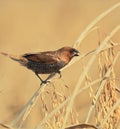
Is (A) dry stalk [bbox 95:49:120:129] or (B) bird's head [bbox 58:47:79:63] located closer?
(A) dry stalk [bbox 95:49:120:129]

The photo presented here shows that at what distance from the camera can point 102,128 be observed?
2283mm

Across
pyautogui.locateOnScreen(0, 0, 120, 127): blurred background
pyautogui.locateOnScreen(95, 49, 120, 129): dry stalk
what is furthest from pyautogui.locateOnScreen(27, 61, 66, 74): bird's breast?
pyautogui.locateOnScreen(0, 0, 120, 127): blurred background

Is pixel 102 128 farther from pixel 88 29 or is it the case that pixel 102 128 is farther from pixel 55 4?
pixel 55 4

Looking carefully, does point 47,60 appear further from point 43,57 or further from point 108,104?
point 108,104

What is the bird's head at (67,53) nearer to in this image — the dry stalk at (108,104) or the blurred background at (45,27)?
the dry stalk at (108,104)

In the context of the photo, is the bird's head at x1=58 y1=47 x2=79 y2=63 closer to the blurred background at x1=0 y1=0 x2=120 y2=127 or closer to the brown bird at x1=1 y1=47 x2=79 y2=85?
the brown bird at x1=1 y1=47 x2=79 y2=85

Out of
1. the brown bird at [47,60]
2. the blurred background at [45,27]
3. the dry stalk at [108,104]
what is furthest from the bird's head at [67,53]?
the blurred background at [45,27]

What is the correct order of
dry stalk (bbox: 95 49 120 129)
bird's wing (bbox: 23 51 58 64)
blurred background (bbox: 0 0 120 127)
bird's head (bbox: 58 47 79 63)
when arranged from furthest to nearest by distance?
blurred background (bbox: 0 0 120 127), bird's wing (bbox: 23 51 58 64), bird's head (bbox: 58 47 79 63), dry stalk (bbox: 95 49 120 129)

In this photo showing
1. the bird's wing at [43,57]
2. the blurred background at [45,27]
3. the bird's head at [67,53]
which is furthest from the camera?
the blurred background at [45,27]

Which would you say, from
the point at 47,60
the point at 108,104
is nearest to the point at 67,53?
the point at 47,60

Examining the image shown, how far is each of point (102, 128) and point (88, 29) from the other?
574mm

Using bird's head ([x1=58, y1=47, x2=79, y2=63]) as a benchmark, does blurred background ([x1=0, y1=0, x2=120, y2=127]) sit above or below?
above

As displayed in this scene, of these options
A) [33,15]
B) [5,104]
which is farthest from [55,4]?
[5,104]

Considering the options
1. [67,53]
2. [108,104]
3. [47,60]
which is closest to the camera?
Answer: [108,104]
